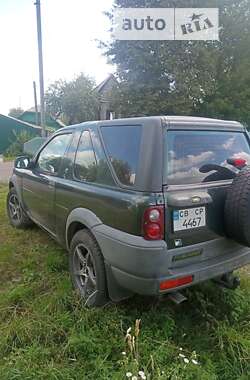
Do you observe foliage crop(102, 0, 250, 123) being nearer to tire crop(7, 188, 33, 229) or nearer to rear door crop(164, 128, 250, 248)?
tire crop(7, 188, 33, 229)

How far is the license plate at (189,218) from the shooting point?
7.52 feet

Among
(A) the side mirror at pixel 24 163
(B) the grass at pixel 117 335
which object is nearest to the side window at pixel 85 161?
(B) the grass at pixel 117 335

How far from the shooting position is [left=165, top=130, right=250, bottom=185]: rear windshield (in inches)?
93.7

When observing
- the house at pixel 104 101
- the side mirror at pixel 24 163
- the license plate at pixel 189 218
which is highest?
the house at pixel 104 101

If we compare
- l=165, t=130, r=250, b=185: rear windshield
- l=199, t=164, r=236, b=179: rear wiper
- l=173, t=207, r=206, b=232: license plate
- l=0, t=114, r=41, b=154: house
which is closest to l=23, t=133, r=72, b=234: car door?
l=165, t=130, r=250, b=185: rear windshield

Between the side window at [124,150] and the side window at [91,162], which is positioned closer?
the side window at [124,150]

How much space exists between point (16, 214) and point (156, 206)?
11.2 ft

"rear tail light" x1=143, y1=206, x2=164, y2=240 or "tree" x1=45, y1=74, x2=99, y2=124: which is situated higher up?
"tree" x1=45, y1=74, x2=99, y2=124

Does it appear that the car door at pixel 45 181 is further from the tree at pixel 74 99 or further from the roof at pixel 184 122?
the tree at pixel 74 99

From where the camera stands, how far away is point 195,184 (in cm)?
243

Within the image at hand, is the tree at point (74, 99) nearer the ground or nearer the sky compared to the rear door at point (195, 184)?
nearer the sky

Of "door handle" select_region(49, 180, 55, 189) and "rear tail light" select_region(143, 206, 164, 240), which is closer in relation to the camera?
"rear tail light" select_region(143, 206, 164, 240)

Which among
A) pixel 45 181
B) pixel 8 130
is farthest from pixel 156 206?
pixel 8 130

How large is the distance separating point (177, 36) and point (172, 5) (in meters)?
2.28
